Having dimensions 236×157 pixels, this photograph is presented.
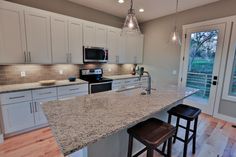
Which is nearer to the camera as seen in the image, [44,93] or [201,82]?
[44,93]

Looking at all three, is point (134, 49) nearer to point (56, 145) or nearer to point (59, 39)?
point (59, 39)

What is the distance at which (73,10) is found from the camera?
3.35 metres

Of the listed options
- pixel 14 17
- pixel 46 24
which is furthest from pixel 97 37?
pixel 14 17

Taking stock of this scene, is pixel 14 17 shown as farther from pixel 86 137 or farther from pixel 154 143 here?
pixel 154 143

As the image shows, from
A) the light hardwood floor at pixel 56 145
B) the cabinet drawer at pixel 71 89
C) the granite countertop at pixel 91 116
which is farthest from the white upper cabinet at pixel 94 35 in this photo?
the light hardwood floor at pixel 56 145

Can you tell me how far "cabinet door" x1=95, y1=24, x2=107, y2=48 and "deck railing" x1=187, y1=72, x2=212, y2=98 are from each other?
8.65ft

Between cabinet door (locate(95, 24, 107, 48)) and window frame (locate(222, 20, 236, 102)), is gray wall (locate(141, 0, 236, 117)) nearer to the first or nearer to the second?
window frame (locate(222, 20, 236, 102))

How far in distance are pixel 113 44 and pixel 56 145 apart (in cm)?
296

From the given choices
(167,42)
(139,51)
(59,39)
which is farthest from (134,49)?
(59,39)

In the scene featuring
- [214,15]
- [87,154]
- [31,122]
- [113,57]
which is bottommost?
[31,122]

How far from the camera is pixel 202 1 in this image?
120 inches

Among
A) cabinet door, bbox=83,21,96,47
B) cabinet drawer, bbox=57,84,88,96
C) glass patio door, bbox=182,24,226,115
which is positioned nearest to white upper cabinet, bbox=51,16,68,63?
cabinet door, bbox=83,21,96,47

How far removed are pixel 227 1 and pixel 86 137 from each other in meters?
4.03

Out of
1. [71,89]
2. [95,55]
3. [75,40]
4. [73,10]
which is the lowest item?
[71,89]
